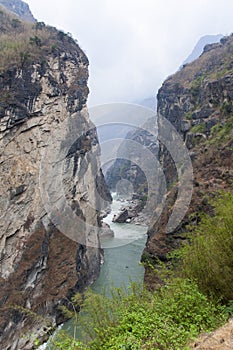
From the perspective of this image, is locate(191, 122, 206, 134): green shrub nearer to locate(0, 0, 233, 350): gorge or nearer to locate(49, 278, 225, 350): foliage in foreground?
locate(0, 0, 233, 350): gorge

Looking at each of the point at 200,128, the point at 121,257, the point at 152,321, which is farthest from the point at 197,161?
the point at 121,257

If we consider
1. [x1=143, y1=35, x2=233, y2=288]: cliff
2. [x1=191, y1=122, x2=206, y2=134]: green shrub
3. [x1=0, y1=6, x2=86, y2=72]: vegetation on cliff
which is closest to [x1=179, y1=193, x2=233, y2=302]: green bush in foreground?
[x1=143, y1=35, x2=233, y2=288]: cliff

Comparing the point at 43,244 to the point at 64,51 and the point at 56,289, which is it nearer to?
the point at 56,289

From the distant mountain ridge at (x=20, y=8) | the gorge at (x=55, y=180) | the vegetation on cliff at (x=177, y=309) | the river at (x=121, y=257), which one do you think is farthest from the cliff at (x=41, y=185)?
the distant mountain ridge at (x=20, y=8)

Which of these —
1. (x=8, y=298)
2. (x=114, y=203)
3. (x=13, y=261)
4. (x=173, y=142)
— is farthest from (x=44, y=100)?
(x=114, y=203)

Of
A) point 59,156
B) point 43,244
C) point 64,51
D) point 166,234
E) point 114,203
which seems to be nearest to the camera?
point 166,234

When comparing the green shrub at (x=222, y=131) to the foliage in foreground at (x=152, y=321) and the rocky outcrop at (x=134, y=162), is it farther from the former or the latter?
the rocky outcrop at (x=134, y=162)

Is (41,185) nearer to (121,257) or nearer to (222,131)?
(222,131)
